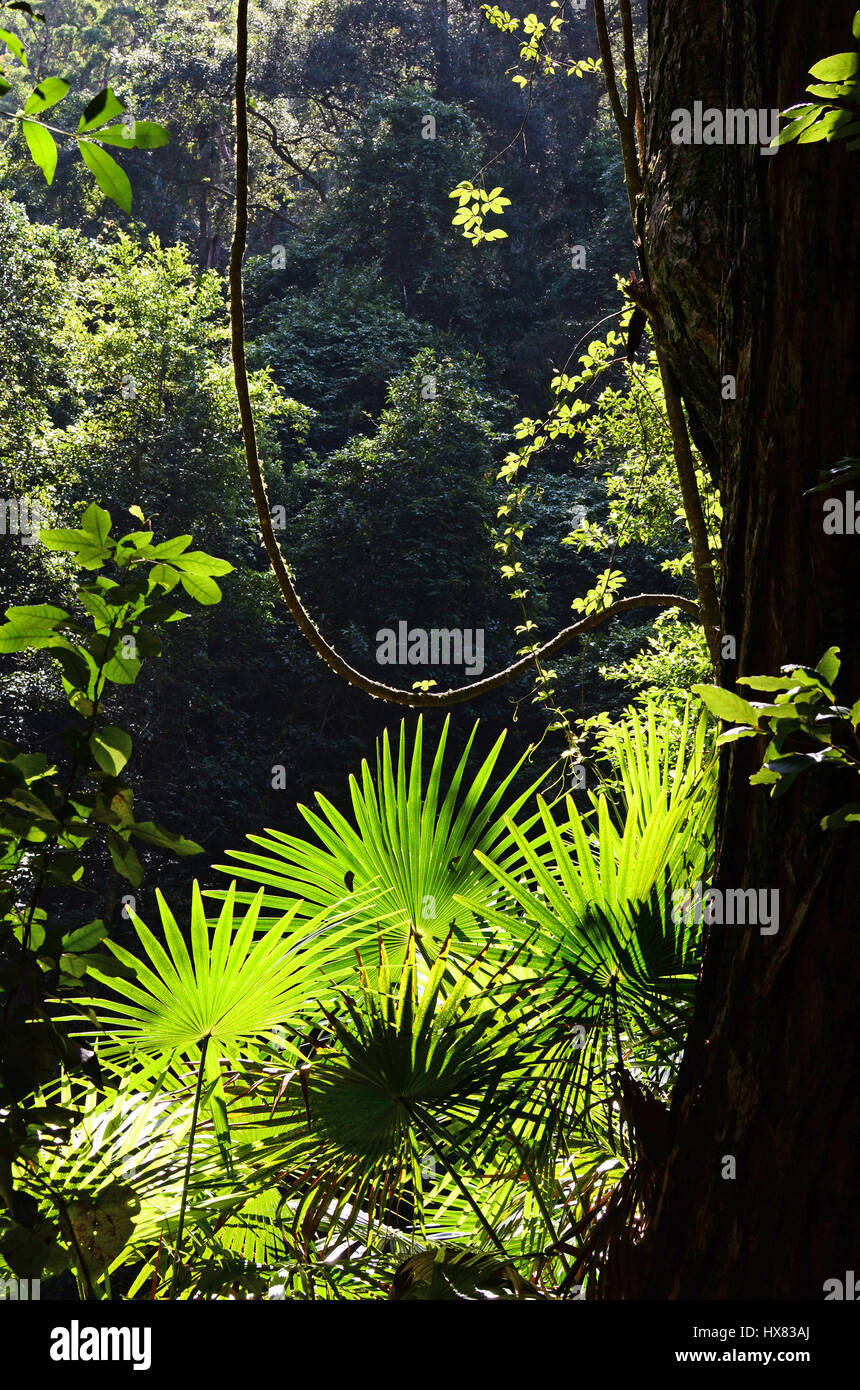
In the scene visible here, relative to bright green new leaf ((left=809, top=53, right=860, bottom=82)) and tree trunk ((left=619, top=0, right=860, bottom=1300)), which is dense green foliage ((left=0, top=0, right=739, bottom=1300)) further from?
bright green new leaf ((left=809, top=53, right=860, bottom=82))

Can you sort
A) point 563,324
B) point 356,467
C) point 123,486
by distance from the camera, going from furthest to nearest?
point 563,324 → point 356,467 → point 123,486

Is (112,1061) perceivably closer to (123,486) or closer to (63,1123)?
(63,1123)

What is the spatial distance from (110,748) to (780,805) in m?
0.52

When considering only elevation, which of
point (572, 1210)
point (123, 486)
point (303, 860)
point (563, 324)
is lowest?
point (572, 1210)

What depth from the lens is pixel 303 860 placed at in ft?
5.13

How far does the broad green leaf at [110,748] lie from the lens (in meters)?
0.77

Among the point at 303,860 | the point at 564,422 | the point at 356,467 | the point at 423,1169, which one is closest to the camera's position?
the point at 423,1169

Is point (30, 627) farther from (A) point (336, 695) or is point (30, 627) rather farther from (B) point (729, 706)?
(A) point (336, 695)

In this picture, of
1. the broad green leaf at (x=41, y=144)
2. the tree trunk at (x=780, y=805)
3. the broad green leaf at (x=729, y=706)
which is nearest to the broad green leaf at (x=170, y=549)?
the broad green leaf at (x=41, y=144)

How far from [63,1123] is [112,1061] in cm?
66

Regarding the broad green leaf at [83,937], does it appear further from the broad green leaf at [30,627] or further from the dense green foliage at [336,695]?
the broad green leaf at [30,627]

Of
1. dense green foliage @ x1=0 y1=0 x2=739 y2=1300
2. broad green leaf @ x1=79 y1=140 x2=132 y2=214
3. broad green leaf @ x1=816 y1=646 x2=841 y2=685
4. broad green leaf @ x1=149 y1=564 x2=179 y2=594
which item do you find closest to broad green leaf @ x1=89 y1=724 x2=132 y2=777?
dense green foliage @ x1=0 y1=0 x2=739 y2=1300

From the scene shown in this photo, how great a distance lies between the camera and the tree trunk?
853mm

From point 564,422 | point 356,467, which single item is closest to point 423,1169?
point 564,422
